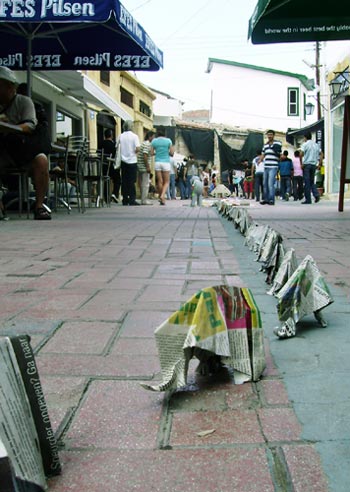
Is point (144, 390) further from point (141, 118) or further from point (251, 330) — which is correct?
point (141, 118)

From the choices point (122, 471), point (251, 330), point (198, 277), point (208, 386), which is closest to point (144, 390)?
point (208, 386)

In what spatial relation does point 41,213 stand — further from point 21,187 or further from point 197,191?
point 197,191

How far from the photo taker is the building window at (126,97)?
25.5 metres

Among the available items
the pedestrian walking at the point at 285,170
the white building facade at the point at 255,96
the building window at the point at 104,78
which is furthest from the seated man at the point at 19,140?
the white building facade at the point at 255,96

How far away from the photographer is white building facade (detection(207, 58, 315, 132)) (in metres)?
42.2

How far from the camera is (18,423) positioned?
1.02 m

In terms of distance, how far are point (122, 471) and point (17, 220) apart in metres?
6.28

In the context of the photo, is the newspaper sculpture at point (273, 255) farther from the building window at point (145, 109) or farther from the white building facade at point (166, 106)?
the white building facade at point (166, 106)

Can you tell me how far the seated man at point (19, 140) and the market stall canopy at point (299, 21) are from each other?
3.64m

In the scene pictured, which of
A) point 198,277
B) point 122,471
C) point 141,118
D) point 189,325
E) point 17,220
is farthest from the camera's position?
point 141,118

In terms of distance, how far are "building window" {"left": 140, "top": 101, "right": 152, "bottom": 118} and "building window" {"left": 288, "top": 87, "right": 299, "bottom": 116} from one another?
1439 centimetres

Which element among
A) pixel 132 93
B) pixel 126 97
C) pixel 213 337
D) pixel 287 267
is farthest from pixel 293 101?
Answer: pixel 213 337

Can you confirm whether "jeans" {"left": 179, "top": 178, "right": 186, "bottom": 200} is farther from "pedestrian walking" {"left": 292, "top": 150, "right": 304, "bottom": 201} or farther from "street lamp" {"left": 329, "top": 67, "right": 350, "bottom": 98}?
"street lamp" {"left": 329, "top": 67, "right": 350, "bottom": 98}

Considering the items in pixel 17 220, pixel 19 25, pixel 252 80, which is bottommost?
pixel 17 220
